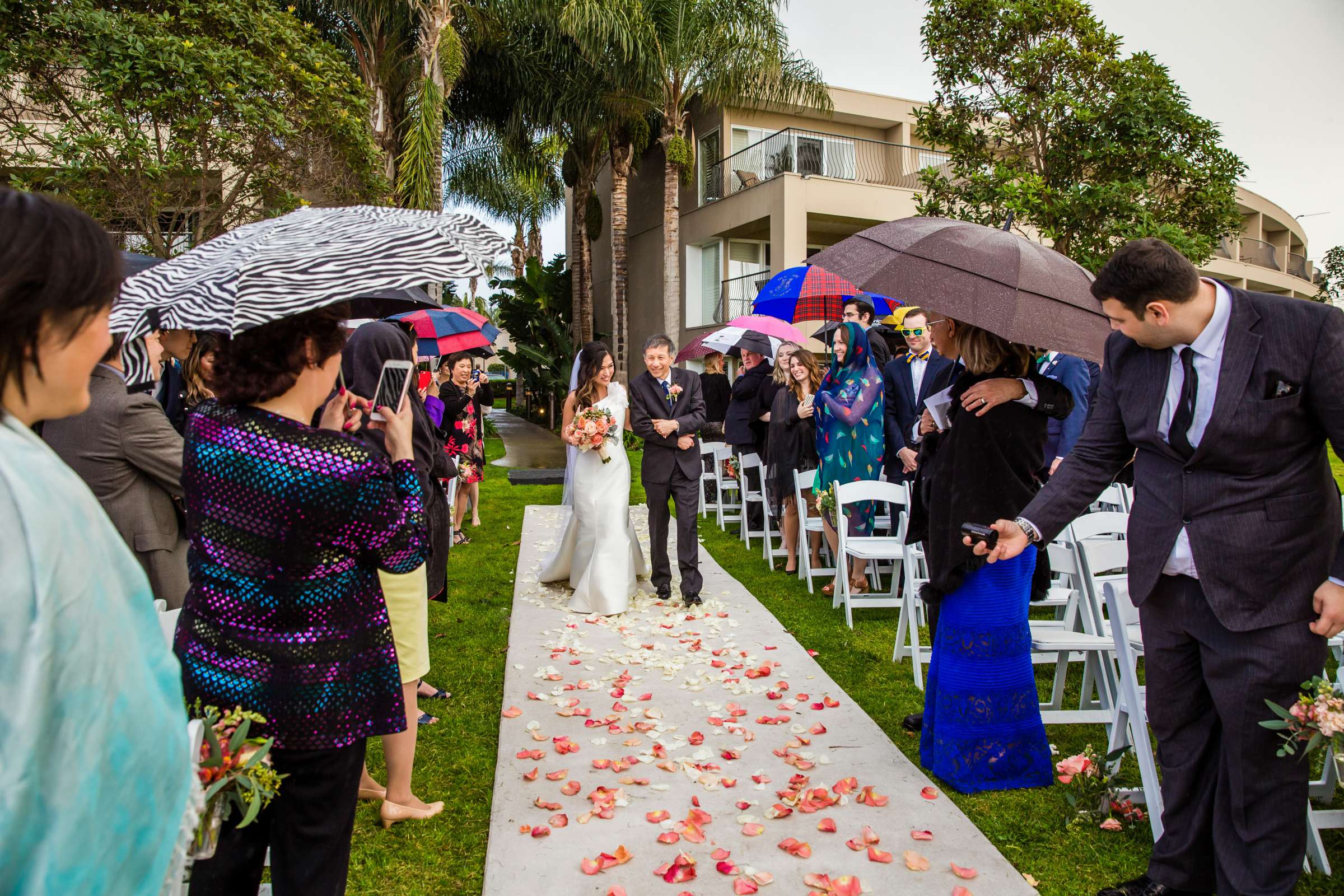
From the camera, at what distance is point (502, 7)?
19266 millimetres

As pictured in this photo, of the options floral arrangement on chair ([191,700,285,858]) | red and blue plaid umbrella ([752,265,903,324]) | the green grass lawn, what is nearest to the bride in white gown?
the green grass lawn

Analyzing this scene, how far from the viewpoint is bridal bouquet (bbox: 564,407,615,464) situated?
7.45m

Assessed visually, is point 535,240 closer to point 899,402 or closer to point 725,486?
point 725,486

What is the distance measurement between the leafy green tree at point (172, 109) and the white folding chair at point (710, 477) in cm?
574

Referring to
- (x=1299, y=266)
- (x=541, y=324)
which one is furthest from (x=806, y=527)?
(x=1299, y=266)

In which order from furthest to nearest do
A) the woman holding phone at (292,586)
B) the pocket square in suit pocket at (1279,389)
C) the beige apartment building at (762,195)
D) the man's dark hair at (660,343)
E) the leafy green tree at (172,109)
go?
the beige apartment building at (762,195) → the leafy green tree at (172,109) → the man's dark hair at (660,343) → the pocket square in suit pocket at (1279,389) → the woman holding phone at (292,586)

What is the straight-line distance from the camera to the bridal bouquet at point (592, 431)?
7.45 metres

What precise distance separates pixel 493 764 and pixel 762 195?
18536 mm

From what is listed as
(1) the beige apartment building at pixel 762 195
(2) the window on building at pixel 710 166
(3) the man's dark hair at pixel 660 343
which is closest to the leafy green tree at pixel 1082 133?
(1) the beige apartment building at pixel 762 195

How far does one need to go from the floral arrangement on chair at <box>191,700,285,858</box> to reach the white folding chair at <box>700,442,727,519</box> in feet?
31.1

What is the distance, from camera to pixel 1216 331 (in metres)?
2.97

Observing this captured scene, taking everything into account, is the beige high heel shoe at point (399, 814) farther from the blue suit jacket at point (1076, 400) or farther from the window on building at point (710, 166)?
the window on building at point (710, 166)

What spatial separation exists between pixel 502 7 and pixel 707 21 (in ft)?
14.3

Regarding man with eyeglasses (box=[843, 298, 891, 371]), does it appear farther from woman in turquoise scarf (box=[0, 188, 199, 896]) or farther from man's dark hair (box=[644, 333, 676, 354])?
woman in turquoise scarf (box=[0, 188, 199, 896])
